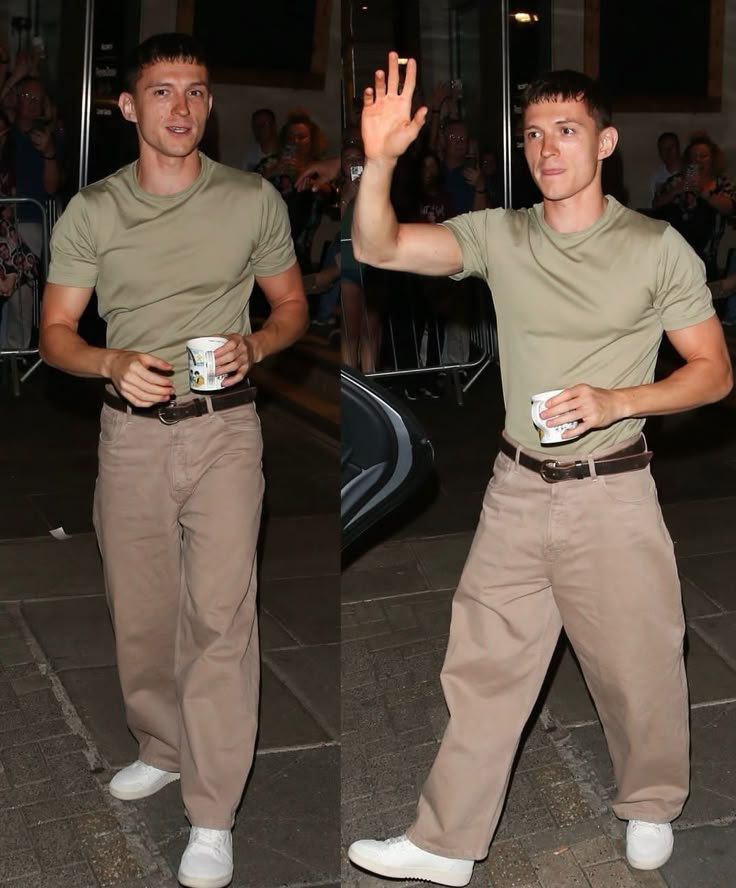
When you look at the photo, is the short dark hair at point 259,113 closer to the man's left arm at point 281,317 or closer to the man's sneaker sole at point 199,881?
the man's left arm at point 281,317

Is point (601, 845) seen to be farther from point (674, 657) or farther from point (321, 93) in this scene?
point (321, 93)

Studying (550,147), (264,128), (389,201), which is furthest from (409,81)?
(264,128)

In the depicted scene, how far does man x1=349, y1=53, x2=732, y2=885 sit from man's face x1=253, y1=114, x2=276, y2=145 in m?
1.76

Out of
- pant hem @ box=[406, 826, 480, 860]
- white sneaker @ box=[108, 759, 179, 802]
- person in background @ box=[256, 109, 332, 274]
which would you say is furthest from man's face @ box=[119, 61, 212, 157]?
person in background @ box=[256, 109, 332, 274]

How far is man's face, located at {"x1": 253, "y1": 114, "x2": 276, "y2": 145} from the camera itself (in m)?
4.42

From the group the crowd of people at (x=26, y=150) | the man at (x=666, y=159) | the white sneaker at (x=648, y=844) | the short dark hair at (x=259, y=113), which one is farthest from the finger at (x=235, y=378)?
the man at (x=666, y=159)

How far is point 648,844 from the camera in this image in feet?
10.1

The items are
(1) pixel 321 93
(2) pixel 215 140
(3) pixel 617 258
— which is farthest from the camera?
(1) pixel 321 93

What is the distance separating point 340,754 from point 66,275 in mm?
1609

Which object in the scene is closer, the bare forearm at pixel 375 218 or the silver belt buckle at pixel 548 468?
the bare forearm at pixel 375 218

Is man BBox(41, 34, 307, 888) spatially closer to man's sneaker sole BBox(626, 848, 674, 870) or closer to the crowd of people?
man's sneaker sole BBox(626, 848, 674, 870)

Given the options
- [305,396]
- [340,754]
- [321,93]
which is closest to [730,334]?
[305,396]

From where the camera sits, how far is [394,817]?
11.0 ft

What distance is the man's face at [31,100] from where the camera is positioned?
596cm
